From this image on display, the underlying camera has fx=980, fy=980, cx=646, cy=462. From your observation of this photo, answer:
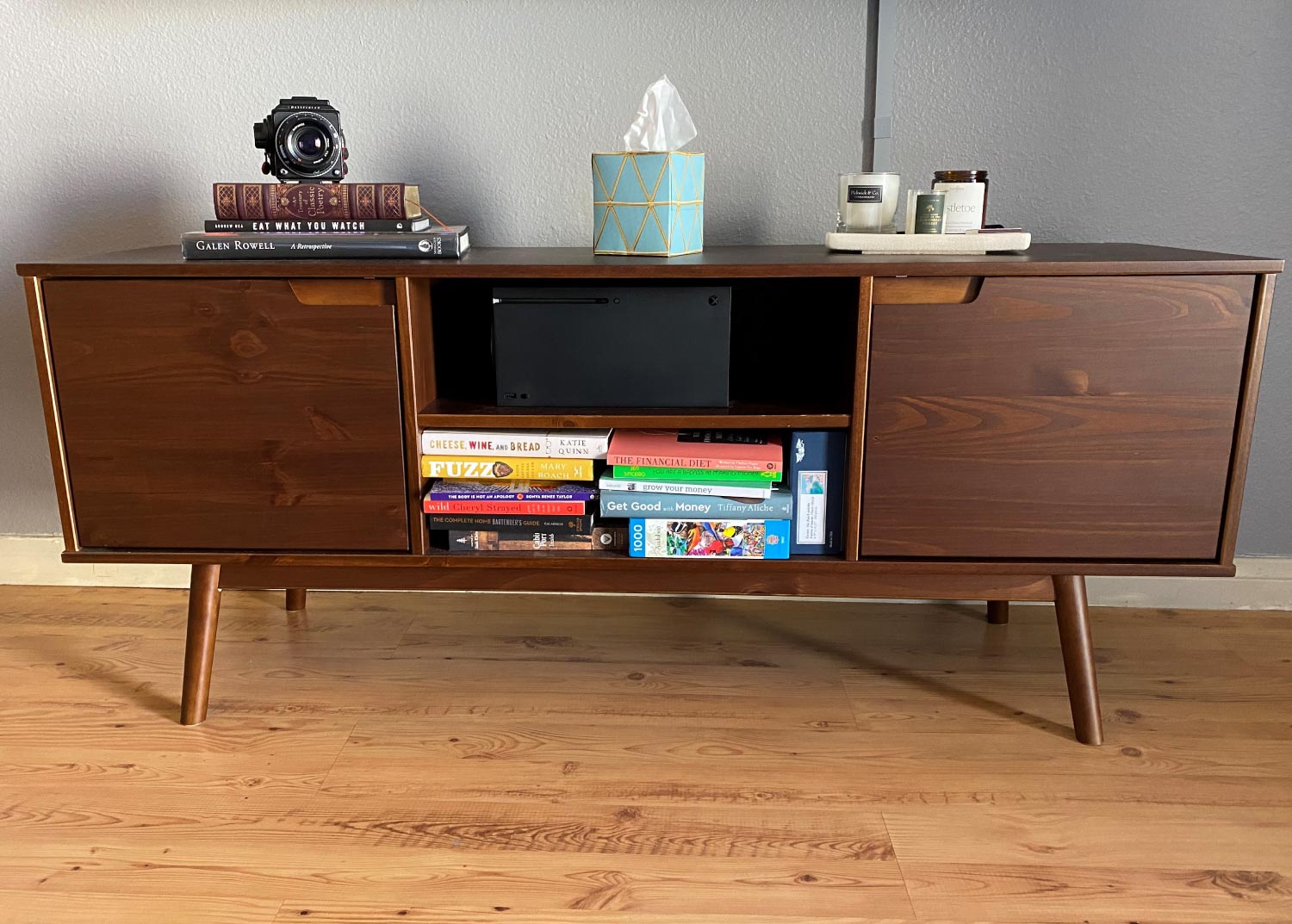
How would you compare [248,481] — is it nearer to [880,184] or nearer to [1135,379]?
[880,184]

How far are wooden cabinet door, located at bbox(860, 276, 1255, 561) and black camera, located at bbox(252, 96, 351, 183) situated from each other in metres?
0.81

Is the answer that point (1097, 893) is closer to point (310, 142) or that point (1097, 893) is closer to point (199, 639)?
point (199, 639)

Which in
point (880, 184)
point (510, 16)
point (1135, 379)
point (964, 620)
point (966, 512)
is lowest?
point (964, 620)

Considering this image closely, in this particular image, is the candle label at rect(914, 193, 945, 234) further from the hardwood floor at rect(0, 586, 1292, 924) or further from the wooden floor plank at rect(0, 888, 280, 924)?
the wooden floor plank at rect(0, 888, 280, 924)

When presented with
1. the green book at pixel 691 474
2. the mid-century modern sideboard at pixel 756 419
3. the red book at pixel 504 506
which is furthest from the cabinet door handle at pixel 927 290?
the red book at pixel 504 506

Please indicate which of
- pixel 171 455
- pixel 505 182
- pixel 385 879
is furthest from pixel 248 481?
pixel 505 182

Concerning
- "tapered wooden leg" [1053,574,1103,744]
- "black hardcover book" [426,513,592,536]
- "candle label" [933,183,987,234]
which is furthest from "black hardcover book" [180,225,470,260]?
"tapered wooden leg" [1053,574,1103,744]

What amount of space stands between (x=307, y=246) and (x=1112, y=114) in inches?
48.0

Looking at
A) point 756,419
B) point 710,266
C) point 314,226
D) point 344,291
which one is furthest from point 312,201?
point 756,419

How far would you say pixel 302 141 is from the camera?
1401 millimetres

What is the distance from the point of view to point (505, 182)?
1.61m

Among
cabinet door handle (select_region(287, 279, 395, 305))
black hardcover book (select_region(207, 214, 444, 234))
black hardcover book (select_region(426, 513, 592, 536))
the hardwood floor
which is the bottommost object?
the hardwood floor

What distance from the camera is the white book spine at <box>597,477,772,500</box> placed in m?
1.27

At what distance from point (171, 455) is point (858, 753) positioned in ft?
3.19
